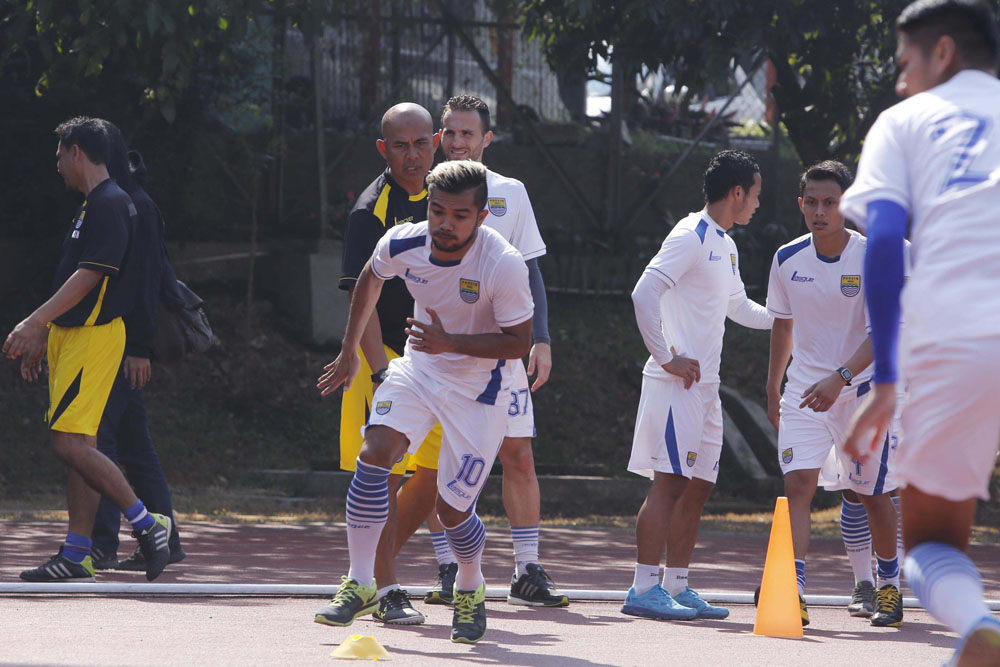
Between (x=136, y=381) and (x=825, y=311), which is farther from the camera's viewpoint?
(x=136, y=381)

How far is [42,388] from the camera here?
13.5m

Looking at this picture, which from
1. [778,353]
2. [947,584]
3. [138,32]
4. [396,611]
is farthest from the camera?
[138,32]

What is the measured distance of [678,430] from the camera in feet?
21.1

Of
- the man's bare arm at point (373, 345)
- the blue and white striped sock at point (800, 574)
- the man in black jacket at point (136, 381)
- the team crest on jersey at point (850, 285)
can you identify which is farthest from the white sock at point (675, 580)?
the man in black jacket at point (136, 381)

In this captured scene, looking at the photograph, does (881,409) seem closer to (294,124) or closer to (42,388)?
(42,388)

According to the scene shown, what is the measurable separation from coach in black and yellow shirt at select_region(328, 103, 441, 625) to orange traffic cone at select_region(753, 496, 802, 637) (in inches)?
60.7

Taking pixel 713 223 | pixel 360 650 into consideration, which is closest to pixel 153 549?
pixel 360 650

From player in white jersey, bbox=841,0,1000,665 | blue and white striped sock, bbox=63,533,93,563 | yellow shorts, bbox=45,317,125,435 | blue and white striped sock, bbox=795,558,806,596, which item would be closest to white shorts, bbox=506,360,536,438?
blue and white striped sock, bbox=795,558,806,596

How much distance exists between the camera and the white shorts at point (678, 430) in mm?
6402

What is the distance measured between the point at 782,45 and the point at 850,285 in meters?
6.04

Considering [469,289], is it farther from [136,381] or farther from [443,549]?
[136,381]

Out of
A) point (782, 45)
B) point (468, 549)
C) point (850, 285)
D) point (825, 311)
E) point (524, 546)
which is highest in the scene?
point (782, 45)

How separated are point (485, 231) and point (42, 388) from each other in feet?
30.7

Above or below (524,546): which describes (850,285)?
above
